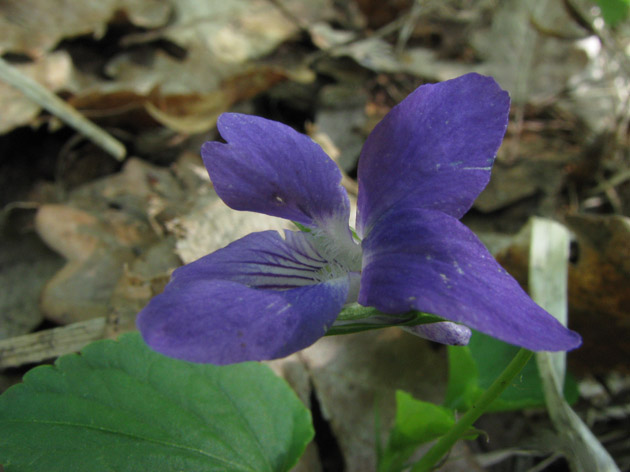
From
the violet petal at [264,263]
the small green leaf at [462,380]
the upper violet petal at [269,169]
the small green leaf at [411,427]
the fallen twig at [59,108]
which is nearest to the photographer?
the violet petal at [264,263]

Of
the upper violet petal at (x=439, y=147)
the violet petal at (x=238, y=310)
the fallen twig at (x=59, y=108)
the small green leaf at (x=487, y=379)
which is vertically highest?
the upper violet petal at (x=439, y=147)

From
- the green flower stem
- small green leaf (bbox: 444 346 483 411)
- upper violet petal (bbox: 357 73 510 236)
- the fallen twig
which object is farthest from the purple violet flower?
the fallen twig

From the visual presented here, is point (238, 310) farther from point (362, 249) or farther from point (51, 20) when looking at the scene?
point (51, 20)

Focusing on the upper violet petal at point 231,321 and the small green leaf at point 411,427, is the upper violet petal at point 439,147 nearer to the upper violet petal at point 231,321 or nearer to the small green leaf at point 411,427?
the upper violet petal at point 231,321

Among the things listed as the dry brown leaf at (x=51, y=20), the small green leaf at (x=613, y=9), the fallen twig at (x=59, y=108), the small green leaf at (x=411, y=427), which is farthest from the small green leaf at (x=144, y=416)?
→ the small green leaf at (x=613, y=9)

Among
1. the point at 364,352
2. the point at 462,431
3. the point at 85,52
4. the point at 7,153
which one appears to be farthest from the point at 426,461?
the point at 85,52

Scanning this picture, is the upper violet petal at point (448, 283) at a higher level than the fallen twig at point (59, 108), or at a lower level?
higher

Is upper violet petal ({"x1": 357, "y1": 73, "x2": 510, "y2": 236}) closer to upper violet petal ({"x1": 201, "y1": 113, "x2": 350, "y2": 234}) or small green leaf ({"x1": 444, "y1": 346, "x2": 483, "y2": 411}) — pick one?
upper violet petal ({"x1": 201, "y1": 113, "x2": 350, "y2": 234})

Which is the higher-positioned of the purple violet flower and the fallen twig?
the purple violet flower

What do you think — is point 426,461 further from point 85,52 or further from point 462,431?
point 85,52
